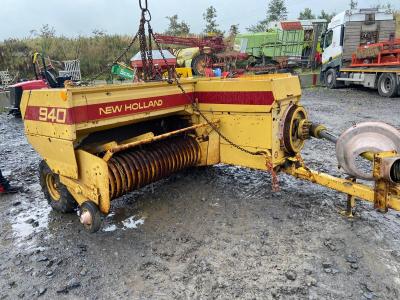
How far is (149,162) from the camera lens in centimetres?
348

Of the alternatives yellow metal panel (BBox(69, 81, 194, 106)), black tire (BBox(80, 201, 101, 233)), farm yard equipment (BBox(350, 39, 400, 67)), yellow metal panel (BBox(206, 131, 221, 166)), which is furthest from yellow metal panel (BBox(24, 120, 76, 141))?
farm yard equipment (BBox(350, 39, 400, 67))

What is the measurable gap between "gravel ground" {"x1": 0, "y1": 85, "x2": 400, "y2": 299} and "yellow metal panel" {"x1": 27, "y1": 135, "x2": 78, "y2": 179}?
22.8 inches

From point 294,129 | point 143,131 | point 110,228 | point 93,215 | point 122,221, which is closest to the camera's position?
point 93,215

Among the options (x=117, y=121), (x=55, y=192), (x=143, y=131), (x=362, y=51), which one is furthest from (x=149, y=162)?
(x=362, y=51)

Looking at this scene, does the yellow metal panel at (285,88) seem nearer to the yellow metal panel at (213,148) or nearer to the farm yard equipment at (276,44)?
the yellow metal panel at (213,148)

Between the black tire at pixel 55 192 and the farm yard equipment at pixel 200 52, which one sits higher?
the farm yard equipment at pixel 200 52

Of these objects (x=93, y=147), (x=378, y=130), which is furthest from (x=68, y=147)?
(x=378, y=130)

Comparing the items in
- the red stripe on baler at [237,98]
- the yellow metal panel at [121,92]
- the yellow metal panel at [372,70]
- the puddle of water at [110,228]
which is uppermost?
the yellow metal panel at [372,70]

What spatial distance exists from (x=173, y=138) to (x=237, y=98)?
873mm

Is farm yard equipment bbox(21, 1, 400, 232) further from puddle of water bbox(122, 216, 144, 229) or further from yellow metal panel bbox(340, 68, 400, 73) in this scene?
yellow metal panel bbox(340, 68, 400, 73)

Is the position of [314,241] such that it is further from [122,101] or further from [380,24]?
[380,24]

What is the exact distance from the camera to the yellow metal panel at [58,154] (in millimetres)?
2955

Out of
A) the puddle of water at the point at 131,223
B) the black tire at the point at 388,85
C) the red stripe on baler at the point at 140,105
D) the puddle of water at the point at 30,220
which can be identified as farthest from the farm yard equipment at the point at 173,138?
the black tire at the point at 388,85

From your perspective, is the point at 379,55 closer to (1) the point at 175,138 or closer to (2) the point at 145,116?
(1) the point at 175,138
